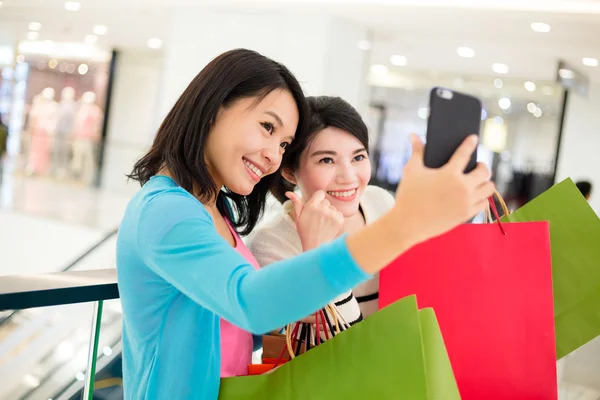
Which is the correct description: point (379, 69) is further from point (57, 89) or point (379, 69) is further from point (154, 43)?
point (57, 89)

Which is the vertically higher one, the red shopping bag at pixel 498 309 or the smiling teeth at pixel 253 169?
the smiling teeth at pixel 253 169

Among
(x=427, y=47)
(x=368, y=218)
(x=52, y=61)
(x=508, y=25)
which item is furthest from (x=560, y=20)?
(x=52, y=61)

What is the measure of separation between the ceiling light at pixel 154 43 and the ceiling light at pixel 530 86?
28.8 feet

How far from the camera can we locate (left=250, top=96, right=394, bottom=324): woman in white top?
1.61m

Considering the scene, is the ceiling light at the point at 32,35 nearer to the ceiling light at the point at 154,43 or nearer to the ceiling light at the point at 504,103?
the ceiling light at the point at 154,43

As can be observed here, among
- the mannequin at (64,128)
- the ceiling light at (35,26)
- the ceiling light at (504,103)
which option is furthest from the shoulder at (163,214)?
the ceiling light at (504,103)

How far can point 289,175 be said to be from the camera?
5.80ft

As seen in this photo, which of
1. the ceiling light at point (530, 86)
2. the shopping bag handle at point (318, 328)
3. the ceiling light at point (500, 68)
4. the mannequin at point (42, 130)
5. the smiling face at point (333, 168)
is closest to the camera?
the shopping bag handle at point (318, 328)

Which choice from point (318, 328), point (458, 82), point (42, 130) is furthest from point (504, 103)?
point (318, 328)

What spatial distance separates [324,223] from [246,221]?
0.42 m

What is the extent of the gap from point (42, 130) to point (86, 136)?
1.27 metres

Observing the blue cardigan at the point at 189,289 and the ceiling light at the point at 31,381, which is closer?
the blue cardigan at the point at 189,289

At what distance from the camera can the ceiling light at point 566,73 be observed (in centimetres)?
1189

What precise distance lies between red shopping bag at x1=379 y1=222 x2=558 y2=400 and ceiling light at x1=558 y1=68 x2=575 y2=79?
11676 millimetres
